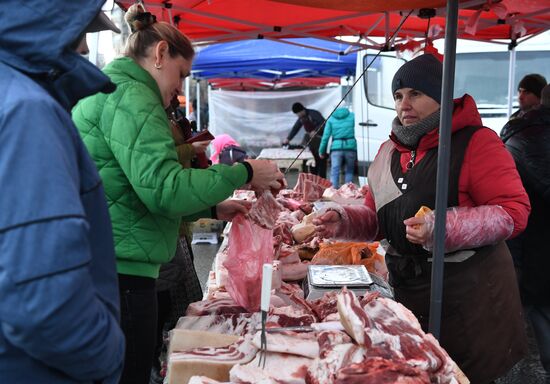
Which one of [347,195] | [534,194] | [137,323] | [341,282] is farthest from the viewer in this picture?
[347,195]

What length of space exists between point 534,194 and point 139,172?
101 inches

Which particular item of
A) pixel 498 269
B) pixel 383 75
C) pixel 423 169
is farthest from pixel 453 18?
pixel 383 75

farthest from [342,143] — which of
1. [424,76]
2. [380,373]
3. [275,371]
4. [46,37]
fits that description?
[46,37]

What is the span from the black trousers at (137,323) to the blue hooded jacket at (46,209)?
833 mm

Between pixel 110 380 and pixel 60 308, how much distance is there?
341mm

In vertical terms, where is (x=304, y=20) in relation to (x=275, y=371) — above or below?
above

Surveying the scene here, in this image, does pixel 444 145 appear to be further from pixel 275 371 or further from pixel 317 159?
pixel 317 159

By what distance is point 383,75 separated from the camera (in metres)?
12.1

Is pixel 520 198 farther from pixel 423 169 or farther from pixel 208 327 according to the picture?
pixel 208 327

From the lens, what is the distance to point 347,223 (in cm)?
293

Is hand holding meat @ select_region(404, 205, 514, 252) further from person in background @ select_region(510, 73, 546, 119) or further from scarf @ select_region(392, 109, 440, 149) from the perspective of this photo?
person in background @ select_region(510, 73, 546, 119)

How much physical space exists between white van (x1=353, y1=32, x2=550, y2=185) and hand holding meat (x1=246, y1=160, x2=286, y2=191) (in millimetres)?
9132

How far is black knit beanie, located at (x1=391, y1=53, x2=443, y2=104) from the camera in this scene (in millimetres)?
2627

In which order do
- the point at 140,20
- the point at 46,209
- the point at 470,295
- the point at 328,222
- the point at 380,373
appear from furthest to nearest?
1. the point at 328,222
2. the point at 470,295
3. the point at 140,20
4. the point at 380,373
5. the point at 46,209
